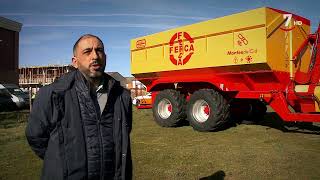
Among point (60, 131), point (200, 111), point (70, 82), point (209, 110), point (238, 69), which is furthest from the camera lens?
point (200, 111)

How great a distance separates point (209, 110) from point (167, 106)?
2.34 metres

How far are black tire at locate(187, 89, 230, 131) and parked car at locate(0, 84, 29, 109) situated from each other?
1531 centimetres

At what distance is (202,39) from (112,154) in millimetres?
8397

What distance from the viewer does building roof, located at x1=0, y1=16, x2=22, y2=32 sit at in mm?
37378

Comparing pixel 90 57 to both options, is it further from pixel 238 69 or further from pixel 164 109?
pixel 164 109

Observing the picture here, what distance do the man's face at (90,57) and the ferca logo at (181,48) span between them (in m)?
8.45

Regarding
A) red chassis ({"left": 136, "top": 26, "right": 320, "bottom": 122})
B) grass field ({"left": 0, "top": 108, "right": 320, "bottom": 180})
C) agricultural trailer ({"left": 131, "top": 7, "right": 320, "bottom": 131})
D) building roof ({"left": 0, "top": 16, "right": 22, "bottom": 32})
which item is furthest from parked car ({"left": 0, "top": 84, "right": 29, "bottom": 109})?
building roof ({"left": 0, "top": 16, "right": 22, "bottom": 32})

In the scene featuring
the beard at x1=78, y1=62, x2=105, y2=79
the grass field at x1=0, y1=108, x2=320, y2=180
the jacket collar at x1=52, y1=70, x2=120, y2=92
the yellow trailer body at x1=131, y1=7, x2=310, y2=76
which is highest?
the yellow trailer body at x1=131, y1=7, x2=310, y2=76

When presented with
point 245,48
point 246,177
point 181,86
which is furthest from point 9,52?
point 246,177

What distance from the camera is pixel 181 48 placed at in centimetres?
1177

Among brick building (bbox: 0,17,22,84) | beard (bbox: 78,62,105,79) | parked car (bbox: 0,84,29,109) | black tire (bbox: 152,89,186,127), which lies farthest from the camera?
brick building (bbox: 0,17,22,84)

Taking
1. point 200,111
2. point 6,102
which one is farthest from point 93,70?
point 6,102

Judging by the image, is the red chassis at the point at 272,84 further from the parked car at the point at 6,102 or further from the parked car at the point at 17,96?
the parked car at the point at 17,96

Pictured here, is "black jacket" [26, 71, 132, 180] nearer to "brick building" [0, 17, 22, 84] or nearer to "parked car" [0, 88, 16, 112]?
"parked car" [0, 88, 16, 112]
